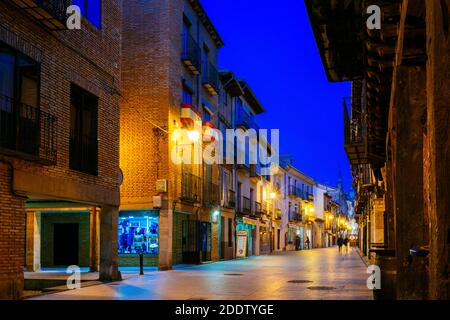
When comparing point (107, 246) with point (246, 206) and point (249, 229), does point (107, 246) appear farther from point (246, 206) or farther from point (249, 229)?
point (249, 229)

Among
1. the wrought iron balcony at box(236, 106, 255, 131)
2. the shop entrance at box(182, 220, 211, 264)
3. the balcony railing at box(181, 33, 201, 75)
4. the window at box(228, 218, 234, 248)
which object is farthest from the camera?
the wrought iron balcony at box(236, 106, 255, 131)

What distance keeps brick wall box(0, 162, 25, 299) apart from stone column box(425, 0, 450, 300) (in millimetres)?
10211

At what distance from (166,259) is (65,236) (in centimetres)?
479

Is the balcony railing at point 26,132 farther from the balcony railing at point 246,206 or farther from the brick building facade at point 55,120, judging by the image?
the balcony railing at point 246,206

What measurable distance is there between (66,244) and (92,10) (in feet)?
39.6

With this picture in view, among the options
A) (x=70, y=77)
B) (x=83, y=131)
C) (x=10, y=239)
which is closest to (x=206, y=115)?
(x=83, y=131)

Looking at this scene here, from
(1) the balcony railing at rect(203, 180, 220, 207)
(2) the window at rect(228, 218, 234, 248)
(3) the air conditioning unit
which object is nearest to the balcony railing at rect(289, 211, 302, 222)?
(2) the window at rect(228, 218, 234, 248)

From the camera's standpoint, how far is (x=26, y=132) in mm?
12781

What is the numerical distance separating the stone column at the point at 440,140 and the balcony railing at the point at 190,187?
884 inches

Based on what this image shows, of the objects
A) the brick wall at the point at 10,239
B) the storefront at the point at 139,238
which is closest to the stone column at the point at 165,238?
the storefront at the point at 139,238

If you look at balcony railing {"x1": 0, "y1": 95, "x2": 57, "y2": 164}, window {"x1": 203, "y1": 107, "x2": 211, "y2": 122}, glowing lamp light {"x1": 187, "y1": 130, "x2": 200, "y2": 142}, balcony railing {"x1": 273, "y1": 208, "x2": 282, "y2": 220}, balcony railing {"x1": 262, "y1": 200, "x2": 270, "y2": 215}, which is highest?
window {"x1": 203, "y1": 107, "x2": 211, "y2": 122}

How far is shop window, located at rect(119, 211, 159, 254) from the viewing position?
25531 millimetres

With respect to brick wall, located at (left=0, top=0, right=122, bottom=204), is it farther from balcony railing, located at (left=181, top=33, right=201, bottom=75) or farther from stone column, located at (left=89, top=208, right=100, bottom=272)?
balcony railing, located at (left=181, top=33, right=201, bottom=75)
